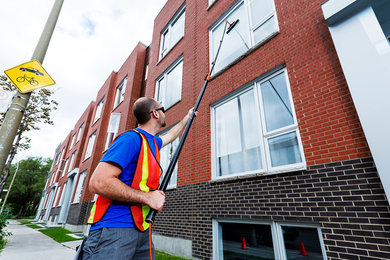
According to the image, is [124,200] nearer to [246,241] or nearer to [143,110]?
[143,110]

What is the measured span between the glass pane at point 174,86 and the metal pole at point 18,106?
522cm

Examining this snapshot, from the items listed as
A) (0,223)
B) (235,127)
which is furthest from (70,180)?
(235,127)

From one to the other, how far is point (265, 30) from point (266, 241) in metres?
5.44

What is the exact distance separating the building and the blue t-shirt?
10.6 ft

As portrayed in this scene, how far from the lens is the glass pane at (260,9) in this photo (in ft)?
19.3

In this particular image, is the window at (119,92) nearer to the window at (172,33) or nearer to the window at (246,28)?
the window at (172,33)

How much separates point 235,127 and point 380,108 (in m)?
3.22

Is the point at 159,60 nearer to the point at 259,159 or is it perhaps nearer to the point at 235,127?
the point at 235,127

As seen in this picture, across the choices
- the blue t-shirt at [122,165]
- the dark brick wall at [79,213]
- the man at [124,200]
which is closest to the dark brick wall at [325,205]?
the man at [124,200]

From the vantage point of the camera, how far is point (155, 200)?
1.56 meters

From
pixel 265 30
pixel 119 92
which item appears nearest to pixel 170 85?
pixel 265 30

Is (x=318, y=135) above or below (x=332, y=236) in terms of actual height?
above

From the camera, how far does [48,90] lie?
426 inches

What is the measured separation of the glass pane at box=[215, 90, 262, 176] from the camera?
199 inches
